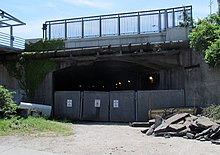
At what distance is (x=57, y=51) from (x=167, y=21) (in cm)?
824

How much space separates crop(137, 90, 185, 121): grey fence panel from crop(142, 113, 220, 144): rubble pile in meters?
4.98

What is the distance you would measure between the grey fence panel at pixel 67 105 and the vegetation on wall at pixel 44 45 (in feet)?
11.7

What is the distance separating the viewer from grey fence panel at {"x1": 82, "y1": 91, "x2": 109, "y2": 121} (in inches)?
836

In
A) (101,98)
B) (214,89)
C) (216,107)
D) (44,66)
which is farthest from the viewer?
(44,66)

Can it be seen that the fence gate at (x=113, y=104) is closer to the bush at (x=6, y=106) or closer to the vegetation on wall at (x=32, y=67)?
the vegetation on wall at (x=32, y=67)

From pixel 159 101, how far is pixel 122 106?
2.56 meters

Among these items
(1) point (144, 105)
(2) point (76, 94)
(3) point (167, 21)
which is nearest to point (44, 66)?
(2) point (76, 94)

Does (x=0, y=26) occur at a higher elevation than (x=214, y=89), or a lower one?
higher

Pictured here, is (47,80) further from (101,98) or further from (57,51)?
(101,98)

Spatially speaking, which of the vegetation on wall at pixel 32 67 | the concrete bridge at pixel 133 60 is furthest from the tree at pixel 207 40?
the vegetation on wall at pixel 32 67

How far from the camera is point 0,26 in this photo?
77.3 ft

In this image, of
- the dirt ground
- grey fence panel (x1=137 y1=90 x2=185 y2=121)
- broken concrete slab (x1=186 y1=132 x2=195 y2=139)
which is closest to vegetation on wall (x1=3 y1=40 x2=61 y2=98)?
grey fence panel (x1=137 y1=90 x2=185 y2=121)

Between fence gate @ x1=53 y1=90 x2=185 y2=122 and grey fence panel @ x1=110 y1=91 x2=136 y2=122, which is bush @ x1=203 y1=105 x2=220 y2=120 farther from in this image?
grey fence panel @ x1=110 y1=91 x2=136 y2=122

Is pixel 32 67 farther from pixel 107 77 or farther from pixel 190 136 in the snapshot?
pixel 190 136
